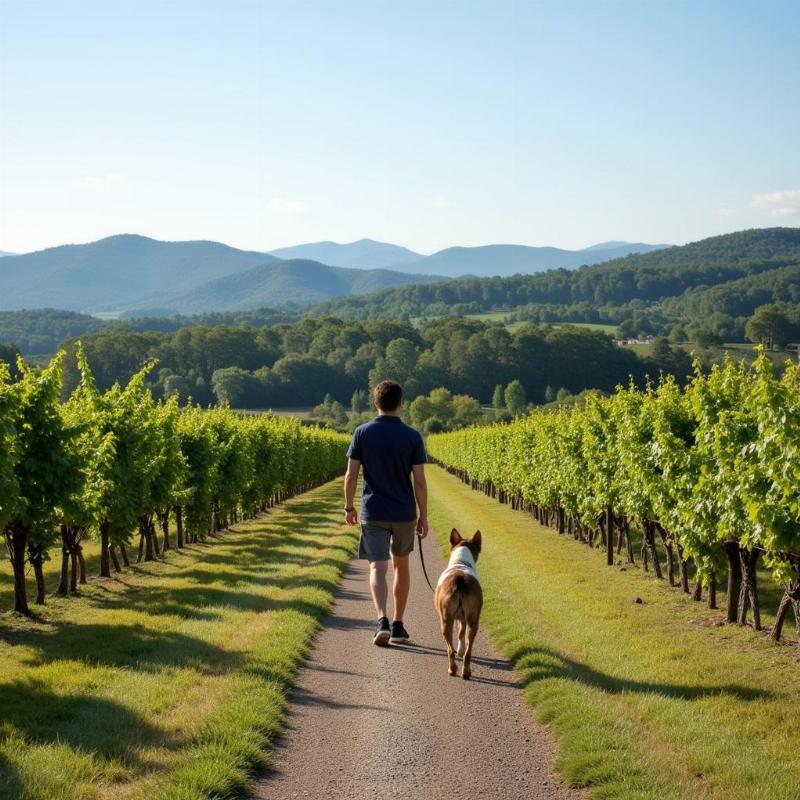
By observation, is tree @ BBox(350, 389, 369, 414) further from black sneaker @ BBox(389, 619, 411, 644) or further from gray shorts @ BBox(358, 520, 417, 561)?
gray shorts @ BBox(358, 520, 417, 561)

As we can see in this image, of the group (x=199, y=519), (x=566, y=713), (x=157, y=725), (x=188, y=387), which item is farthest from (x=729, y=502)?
(x=188, y=387)

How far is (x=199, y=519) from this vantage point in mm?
24219

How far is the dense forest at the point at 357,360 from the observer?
132m

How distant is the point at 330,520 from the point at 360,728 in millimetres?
24630

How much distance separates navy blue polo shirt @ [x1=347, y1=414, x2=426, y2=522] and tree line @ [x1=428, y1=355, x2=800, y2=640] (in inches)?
148

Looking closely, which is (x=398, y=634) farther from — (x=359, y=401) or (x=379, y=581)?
(x=359, y=401)

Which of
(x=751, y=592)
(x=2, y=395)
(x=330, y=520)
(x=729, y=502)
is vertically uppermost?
(x=2, y=395)

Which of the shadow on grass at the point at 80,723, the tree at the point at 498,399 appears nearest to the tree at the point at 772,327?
the tree at the point at 498,399

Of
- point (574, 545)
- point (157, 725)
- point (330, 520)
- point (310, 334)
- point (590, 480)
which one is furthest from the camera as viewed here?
point (310, 334)

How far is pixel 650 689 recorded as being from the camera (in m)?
7.89

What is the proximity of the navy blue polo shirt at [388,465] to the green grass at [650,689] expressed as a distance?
203 cm

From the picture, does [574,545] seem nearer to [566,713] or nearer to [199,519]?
[199,519]

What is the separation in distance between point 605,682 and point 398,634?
2.56m

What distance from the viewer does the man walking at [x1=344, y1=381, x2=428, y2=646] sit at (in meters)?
9.20
